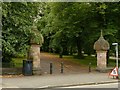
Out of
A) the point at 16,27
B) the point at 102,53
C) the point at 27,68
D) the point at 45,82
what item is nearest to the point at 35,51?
the point at 27,68

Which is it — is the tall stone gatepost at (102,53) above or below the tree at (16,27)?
below

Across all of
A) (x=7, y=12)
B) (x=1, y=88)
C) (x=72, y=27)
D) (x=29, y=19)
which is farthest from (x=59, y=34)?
(x=1, y=88)

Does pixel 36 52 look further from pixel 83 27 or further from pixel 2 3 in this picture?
pixel 83 27

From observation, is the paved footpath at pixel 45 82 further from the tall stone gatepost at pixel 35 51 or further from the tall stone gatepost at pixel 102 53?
the tall stone gatepost at pixel 102 53

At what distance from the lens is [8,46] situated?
21000 mm

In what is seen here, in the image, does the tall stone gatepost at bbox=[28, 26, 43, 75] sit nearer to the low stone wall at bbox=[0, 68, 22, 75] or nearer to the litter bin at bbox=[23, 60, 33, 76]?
the litter bin at bbox=[23, 60, 33, 76]

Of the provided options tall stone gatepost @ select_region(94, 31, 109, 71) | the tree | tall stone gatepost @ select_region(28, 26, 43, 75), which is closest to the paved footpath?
tall stone gatepost @ select_region(28, 26, 43, 75)

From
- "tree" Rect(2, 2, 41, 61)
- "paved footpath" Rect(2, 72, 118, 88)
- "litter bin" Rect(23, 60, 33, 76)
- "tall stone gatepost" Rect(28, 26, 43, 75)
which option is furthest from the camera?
"tall stone gatepost" Rect(28, 26, 43, 75)

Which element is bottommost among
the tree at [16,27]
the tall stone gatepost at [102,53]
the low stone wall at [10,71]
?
the low stone wall at [10,71]

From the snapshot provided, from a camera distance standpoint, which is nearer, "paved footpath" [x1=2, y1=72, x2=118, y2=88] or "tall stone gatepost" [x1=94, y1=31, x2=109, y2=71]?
"paved footpath" [x1=2, y1=72, x2=118, y2=88]

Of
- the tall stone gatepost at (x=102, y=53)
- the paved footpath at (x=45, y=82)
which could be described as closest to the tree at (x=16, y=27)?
the paved footpath at (x=45, y=82)

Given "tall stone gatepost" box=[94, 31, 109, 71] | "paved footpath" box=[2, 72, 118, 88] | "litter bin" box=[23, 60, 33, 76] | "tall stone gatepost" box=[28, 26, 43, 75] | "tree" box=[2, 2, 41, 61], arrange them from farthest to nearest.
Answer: "tall stone gatepost" box=[94, 31, 109, 71], "tall stone gatepost" box=[28, 26, 43, 75], "litter bin" box=[23, 60, 33, 76], "tree" box=[2, 2, 41, 61], "paved footpath" box=[2, 72, 118, 88]

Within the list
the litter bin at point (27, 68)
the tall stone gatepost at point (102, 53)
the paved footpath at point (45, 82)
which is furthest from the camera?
the tall stone gatepost at point (102, 53)

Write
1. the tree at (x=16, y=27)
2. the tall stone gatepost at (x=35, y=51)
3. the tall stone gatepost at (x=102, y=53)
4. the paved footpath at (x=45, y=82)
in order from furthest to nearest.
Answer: the tall stone gatepost at (x=102, y=53)
the tall stone gatepost at (x=35, y=51)
the tree at (x=16, y=27)
the paved footpath at (x=45, y=82)
